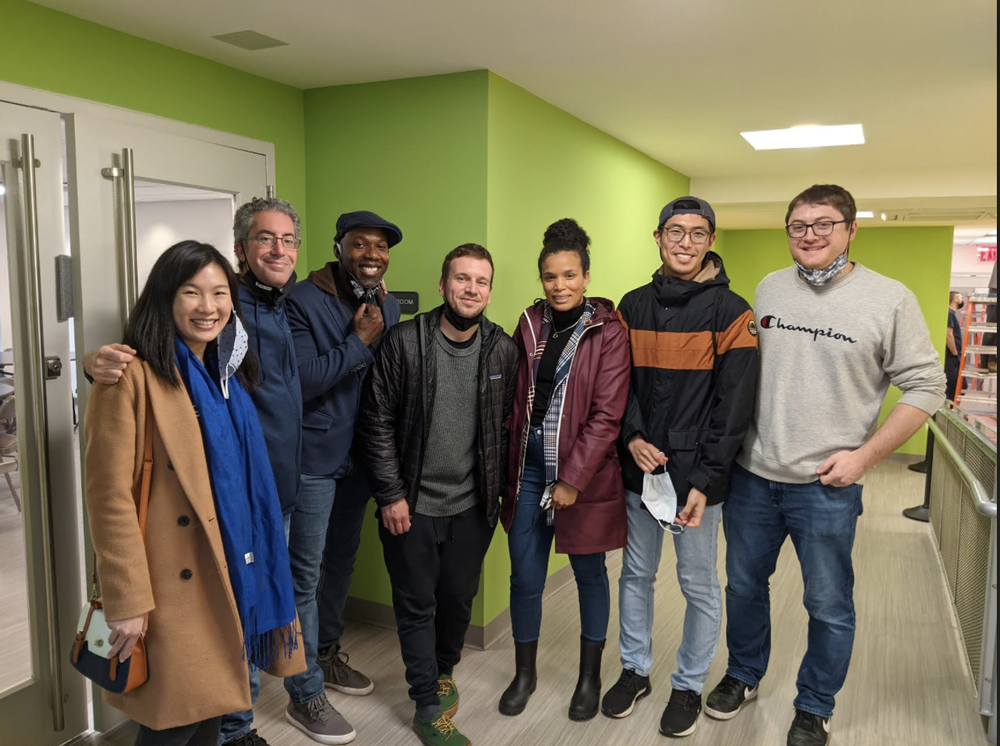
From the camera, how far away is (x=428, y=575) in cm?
246

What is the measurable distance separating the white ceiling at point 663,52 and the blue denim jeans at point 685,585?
5.27ft

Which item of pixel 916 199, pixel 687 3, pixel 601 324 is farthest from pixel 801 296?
pixel 916 199

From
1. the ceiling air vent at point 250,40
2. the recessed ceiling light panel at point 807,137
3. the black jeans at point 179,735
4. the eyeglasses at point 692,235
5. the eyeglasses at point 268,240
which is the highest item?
the recessed ceiling light panel at point 807,137

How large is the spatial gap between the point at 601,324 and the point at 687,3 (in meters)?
1.02

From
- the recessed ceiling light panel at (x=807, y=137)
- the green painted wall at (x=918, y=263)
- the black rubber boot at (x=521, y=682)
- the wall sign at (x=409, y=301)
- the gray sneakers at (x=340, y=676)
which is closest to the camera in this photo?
the black rubber boot at (x=521, y=682)

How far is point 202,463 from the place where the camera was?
178 cm

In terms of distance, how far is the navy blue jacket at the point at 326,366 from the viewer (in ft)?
7.66

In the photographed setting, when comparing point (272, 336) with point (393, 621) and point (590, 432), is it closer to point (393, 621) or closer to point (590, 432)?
point (590, 432)

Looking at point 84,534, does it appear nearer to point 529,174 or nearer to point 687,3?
point 529,174

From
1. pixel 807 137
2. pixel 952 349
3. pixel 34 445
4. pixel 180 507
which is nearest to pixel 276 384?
pixel 180 507

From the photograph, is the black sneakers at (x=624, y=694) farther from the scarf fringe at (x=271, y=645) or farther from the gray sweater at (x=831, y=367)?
the scarf fringe at (x=271, y=645)

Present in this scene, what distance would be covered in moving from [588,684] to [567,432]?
0.94 meters

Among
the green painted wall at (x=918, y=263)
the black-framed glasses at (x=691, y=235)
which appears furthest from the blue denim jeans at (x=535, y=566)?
the green painted wall at (x=918, y=263)

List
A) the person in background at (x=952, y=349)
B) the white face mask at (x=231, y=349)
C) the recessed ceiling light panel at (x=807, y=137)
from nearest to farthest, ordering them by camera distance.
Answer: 1. the white face mask at (x=231, y=349)
2. the recessed ceiling light panel at (x=807, y=137)
3. the person in background at (x=952, y=349)
